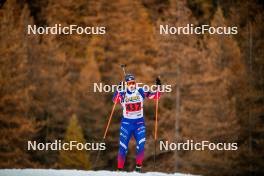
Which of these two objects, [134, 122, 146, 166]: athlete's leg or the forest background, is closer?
[134, 122, 146, 166]: athlete's leg

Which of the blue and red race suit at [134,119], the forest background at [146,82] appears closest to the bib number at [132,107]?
the blue and red race suit at [134,119]

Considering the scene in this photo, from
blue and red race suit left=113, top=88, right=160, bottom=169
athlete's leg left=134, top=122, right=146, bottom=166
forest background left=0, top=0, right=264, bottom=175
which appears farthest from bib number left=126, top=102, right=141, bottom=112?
forest background left=0, top=0, right=264, bottom=175

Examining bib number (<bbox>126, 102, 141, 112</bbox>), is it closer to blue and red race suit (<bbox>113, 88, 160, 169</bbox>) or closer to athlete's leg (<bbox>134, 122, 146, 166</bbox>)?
blue and red race suit (<bbox>113, 88, 160, 169</bbox>)

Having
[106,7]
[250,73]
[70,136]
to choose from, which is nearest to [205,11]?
[106,7]

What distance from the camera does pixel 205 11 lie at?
52469mm

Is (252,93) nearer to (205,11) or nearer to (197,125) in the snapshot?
(197,125)

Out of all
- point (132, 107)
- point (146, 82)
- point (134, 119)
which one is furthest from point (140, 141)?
point (146, 82)

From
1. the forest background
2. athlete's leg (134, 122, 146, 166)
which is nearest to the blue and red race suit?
athlete's leg (134, 122, 146, 166)

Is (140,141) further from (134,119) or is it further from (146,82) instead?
(146,82)

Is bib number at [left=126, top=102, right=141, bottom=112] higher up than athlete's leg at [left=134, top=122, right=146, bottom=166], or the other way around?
→ bib number at [left=126, top=102, right=141, bottom=112]

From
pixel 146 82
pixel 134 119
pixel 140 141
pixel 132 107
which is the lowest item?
pixel 140 141

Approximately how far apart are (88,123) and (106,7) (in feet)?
34.0

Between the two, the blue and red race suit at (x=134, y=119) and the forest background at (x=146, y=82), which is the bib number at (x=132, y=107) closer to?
the blue and red race suit at (x=134, y=119)

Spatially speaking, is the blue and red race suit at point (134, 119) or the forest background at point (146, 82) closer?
the blue and red race suit at point (134, 119)
